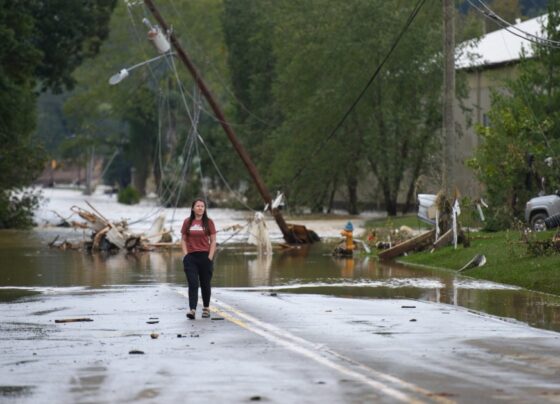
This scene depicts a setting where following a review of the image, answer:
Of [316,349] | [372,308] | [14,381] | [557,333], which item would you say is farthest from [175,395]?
[372,308]

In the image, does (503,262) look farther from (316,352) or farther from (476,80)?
(476,80)

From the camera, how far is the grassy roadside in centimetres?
2377

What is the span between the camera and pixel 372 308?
20.2 metres

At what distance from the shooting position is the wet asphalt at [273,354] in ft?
38.8

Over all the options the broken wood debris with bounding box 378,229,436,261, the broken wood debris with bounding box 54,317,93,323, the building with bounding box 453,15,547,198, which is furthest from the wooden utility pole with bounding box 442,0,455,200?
the building with bounding box 453,15,547,198

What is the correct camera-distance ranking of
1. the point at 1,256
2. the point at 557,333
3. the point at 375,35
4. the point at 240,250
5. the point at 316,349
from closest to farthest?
the point at 316,349 → the point at 557,333 → the point at 1,256 → the point at 240,250 → the point at 375,35

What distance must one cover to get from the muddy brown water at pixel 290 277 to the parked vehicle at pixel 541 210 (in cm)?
546

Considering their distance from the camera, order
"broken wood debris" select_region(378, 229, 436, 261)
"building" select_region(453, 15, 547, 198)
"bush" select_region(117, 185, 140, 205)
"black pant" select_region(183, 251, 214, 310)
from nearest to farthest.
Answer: "black pant" select_region(183, 251, 214, 310) → "broken wood debris" select_region(378, 229, 436, 261) → "building" select_region(453, 15, 547, 198) → "bush" select_region(117, 185, 140, 205)

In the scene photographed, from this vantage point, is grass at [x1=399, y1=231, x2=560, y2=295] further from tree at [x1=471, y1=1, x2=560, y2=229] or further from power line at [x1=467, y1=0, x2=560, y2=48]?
tree at [x1=471, y1=1, x2=560, y2=229]

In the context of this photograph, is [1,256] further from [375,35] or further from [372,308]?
[375,35]

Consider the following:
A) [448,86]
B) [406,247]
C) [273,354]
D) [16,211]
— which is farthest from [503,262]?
[16,211]

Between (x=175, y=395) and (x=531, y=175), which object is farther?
(x=531, y=175)

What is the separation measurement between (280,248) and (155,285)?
15735mm

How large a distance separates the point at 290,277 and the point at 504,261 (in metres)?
4.09
